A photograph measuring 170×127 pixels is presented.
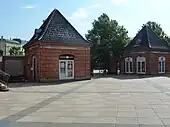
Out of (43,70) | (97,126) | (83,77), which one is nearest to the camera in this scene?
(97,126)

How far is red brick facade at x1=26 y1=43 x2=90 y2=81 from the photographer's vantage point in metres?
29.7

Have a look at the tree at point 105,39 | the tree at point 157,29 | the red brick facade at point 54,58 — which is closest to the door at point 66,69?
the red brick facade at point 54,58

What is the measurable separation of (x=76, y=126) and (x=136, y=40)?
41.4 meters

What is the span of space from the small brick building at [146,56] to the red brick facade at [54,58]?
15337 mm

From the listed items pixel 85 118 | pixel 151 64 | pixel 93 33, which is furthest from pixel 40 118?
pixel 93 33

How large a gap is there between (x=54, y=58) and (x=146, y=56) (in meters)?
19.6

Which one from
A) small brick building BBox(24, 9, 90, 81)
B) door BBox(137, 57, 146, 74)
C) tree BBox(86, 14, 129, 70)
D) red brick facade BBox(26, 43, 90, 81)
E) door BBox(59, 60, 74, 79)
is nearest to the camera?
red brick facade BBox(26, 43, 90, 81)

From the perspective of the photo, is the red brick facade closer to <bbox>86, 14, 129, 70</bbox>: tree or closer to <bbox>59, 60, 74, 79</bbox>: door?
<bbox>59, 60, 74, 79</bbox>: door

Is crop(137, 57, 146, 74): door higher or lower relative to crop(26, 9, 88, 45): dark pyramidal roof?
lower

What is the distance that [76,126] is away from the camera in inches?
332

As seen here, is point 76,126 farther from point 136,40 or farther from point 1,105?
point 136,40

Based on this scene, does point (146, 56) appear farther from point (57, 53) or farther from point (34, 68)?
point (34, 68)

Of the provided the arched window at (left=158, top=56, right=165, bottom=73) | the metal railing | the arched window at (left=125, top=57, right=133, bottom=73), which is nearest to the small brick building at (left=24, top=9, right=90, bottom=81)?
the metal railing

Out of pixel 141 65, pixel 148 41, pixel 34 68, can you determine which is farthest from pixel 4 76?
pixel 148 41
